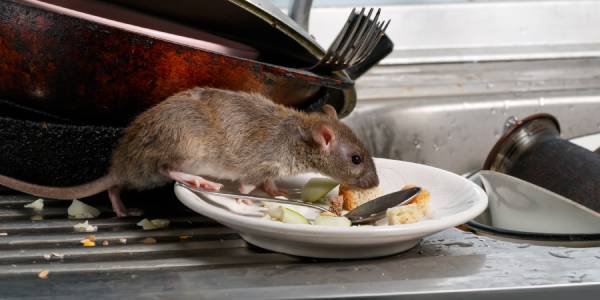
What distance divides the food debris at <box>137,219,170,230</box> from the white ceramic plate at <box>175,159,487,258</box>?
0.09 metres

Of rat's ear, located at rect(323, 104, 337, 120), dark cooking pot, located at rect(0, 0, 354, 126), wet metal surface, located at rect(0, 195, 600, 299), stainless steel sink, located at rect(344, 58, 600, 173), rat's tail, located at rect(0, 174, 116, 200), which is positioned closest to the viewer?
wet metal surface, located at rect(0, 195, 600, 299)

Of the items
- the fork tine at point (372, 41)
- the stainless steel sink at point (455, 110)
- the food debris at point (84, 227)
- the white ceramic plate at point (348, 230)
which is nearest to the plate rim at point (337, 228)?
the white ceramic plate at point (348, 230)

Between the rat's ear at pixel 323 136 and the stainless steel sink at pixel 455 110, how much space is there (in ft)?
2.14

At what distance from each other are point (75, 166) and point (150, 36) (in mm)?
294

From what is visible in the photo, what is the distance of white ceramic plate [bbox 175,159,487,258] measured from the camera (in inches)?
38.7

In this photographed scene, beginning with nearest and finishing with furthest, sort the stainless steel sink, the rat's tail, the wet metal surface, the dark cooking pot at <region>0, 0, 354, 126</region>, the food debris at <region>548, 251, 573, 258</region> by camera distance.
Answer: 1. the wet metal surface
2. the food debris at <region>548, 251, 573, 258</region>
3. the dark cooking pot at <region>0, 0, 354, 126</region>
4. the rat's tail
5. the stainless steel sink

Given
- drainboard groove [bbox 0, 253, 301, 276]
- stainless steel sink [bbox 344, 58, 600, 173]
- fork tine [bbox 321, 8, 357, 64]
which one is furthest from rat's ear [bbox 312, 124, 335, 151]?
stainless steel sink [bbox 344, 58, 600, 173]

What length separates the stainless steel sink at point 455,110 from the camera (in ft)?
6.82

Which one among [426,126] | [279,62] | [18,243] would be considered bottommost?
[18,243]

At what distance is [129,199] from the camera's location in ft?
4.57

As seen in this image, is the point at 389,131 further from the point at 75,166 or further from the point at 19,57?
the point at 19,57

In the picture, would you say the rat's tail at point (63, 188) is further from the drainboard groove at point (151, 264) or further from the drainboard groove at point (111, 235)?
the drainboard groove at point (151, 264)

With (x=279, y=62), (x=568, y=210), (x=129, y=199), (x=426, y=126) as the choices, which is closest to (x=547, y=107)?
(x=426, y=126)

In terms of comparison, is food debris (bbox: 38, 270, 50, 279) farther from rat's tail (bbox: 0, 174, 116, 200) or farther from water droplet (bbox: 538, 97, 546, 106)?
water droplet (bbox: 538, 97, 546, 106)
